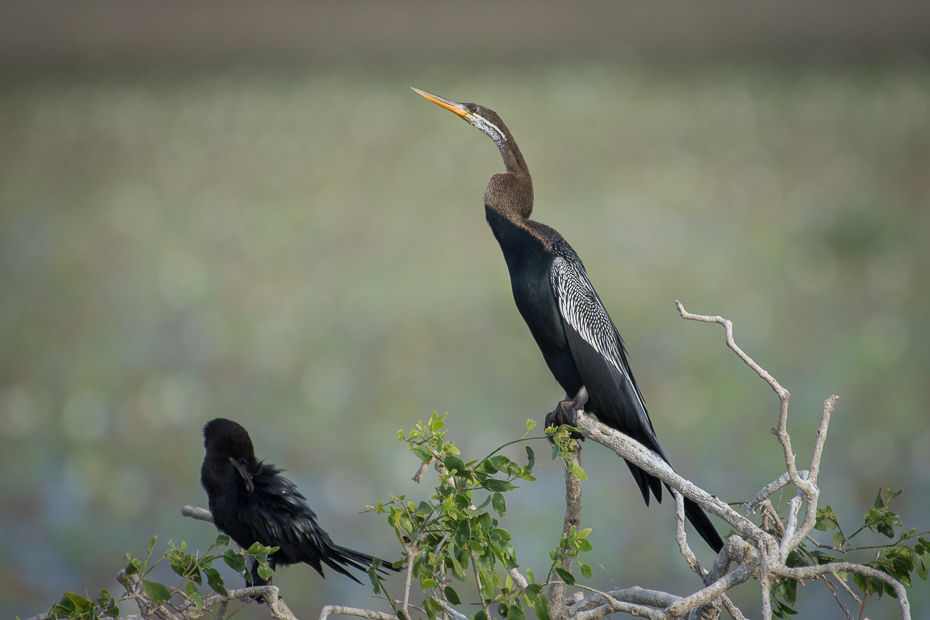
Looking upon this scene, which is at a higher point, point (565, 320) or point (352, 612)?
point (565, 320)

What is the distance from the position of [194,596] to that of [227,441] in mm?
550

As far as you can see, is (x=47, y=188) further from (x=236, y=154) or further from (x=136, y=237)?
(x=236, y=154)

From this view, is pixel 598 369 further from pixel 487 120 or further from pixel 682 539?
pixel 487 120

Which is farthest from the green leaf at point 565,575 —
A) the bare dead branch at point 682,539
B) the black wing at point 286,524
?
the black wing at point 286,524

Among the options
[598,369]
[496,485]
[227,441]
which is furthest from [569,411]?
[227,441]

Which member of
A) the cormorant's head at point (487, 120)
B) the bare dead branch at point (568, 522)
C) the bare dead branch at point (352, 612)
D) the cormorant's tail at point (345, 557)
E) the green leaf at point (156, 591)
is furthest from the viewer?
the cormorant's head at point (487, 120)

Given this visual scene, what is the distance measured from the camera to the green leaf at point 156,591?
1.23 meters

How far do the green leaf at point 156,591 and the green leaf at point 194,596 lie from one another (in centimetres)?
6

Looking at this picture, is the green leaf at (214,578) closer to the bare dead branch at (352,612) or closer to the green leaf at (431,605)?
the bare dead branch at (352,612)

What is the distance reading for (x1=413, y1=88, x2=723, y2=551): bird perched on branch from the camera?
5.89ft

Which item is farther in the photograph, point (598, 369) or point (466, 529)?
point (598, 369)

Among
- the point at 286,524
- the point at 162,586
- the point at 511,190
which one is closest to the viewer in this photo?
the point at 162,586

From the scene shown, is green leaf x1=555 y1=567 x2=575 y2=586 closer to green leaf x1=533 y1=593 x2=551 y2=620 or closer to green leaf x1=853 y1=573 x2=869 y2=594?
green leaf x1=533 y1=593 x2=551 y2=620

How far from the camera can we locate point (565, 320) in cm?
180
